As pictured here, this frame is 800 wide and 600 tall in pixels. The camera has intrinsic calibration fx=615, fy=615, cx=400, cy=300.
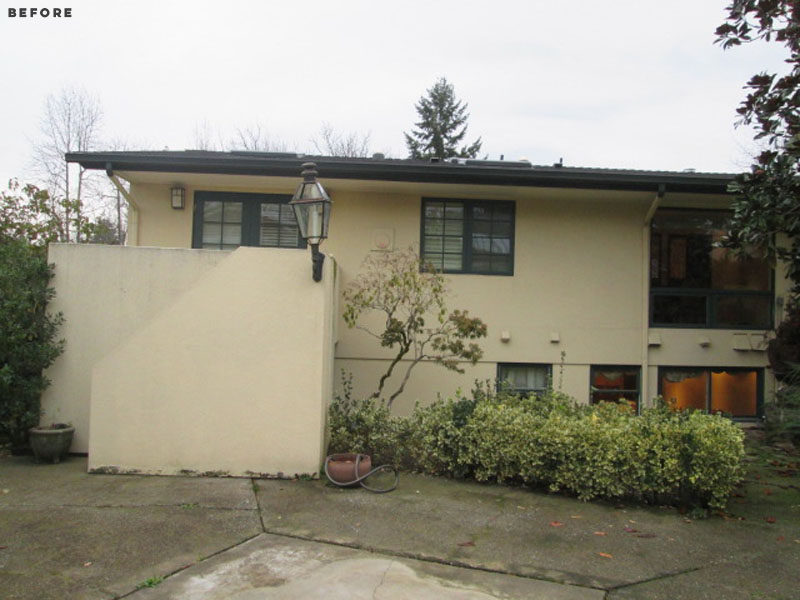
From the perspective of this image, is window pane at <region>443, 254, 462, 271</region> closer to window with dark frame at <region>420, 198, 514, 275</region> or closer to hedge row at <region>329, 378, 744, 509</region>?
window with dark frame at <region>420, 198, 514, 275</region>

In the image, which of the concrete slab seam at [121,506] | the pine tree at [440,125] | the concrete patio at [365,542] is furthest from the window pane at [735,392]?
the pine tree at [440,125]

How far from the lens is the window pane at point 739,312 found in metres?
9.55

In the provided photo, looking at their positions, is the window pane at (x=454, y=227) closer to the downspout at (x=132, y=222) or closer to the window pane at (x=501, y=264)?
the window pane at (x=501, y=264)

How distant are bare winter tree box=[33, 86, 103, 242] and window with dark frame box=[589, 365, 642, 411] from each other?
20.9 metres

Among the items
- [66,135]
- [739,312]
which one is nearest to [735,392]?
[739,312]

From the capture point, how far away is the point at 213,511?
538 centimetres

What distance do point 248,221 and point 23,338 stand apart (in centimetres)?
358

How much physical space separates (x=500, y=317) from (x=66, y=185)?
20.7 meters

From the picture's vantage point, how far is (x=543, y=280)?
9352 millimetres

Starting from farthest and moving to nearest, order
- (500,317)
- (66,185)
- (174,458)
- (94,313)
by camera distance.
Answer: (66,185), (500,317), (94,313), (174,458)

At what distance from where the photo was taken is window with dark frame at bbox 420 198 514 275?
9336 mm

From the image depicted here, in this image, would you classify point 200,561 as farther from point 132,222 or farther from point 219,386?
point 132,222

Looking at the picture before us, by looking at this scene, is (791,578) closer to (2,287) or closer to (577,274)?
(577,274)

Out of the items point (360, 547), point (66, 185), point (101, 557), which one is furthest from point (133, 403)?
point (66, 185)
